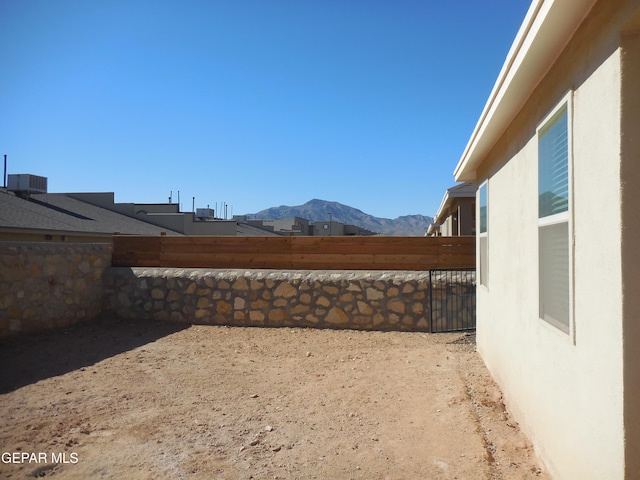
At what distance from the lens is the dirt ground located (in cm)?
371

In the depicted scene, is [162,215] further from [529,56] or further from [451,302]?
[529,56]

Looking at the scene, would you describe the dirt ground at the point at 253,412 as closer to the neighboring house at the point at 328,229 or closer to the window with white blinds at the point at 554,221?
the window with white blinds at the point at 554,221

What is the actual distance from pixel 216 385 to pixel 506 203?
13.5ft

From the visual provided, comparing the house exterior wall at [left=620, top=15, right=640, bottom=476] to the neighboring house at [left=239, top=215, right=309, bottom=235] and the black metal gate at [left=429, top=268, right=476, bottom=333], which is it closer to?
the black metal gate at [left=429, top=268, right=476, bottom=333]

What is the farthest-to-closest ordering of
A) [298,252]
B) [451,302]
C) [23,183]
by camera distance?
[23,183]
[298,252]
[451,302]

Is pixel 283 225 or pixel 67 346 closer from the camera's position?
pixel 67 346

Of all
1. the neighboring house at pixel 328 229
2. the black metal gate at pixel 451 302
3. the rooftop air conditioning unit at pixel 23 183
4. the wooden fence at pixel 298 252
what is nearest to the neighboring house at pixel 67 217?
the rooftop air conditioning unit at pixel 23 183

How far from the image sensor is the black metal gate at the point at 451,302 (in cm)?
937

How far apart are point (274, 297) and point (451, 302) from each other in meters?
3.69

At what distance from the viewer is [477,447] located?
3.96 meters

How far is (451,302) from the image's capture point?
30.9 feet

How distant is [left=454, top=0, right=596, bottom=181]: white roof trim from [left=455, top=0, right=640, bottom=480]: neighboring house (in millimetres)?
12

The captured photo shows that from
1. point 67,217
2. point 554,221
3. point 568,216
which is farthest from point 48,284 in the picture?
point 568,216

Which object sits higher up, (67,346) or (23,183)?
(23,183)
